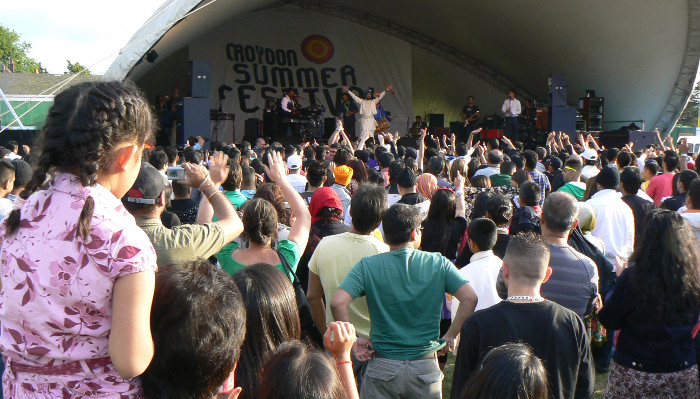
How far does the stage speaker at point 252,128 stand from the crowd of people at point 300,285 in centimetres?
1338

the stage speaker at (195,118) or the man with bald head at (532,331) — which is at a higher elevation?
the stage speaker at (195,118)

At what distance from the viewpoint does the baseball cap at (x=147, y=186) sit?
2627mm

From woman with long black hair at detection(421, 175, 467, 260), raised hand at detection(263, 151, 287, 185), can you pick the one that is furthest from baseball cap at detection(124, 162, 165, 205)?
woman with long black hair at detection(421, 175, 467, 260)

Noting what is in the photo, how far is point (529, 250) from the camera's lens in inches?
101

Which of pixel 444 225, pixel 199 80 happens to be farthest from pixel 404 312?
pixel 199 80

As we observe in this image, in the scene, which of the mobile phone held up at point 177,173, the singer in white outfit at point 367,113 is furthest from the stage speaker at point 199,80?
the mobile phone held up at point 177,173

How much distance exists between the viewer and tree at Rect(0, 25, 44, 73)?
2753 inches

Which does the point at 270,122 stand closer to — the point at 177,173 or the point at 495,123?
the point at 495,123

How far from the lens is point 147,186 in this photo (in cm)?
264

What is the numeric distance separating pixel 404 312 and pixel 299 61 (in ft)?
59.6

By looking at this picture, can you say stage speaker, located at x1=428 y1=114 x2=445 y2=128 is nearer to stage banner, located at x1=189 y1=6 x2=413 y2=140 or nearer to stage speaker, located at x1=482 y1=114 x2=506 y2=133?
stage banner, located at x1=189 y1=6 x2=413 y2=140

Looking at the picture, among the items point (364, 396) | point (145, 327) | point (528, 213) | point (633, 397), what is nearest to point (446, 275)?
point (364, 396)

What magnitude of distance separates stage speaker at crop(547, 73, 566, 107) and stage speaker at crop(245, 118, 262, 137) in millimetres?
7495

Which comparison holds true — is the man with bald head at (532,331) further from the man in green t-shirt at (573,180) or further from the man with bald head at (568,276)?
the man in green t-shirt at (573,180)
